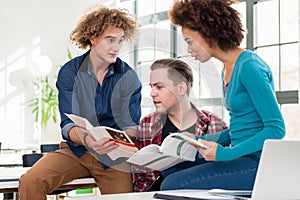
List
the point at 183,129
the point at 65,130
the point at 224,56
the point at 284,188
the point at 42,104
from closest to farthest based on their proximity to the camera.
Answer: the point at 284,188
the point at 224,56
the point at 183,129
the point at 65,130
the point at 42,104

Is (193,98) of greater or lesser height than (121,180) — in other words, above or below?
above

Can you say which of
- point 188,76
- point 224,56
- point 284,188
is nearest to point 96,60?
point 188,76

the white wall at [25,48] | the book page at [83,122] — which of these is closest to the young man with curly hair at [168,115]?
the book page at [83,122]

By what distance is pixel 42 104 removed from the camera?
25.6 ft

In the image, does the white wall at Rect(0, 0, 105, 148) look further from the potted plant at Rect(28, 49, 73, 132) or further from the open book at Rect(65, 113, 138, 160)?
the open book at Rect(65, 113, 138, 160)

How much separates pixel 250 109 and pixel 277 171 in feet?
3.21

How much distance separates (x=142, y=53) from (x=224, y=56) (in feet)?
2.20

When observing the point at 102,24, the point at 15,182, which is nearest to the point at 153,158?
the point at 15,182

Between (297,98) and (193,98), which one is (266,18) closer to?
(297,98)

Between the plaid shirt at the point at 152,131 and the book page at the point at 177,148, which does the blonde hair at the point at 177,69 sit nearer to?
the plaid shirt at the point at 152,131

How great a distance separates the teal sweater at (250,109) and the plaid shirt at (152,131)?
17.6 inches

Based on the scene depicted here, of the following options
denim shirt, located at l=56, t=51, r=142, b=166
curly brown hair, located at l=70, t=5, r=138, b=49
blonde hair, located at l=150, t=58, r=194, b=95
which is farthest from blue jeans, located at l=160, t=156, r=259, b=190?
curly brown hair, located at l=70, t=5, r=138, b=49

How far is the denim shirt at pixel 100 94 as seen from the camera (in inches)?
118

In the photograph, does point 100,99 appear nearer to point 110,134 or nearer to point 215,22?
point 110,134
